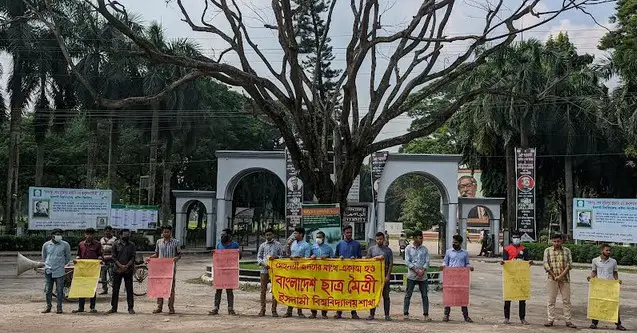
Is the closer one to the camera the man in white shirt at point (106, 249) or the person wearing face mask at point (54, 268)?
the person wearing face mask at point (54, 268)

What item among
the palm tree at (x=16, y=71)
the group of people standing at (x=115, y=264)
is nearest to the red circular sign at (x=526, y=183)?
the group of people standing at (x=115, y=264)

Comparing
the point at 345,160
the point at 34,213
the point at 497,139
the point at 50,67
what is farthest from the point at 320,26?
the point at 497,139

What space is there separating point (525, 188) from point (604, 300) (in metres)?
23.8

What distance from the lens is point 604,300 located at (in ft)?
42.3

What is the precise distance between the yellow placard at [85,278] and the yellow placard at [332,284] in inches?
143

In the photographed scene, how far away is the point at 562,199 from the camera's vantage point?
169 ft

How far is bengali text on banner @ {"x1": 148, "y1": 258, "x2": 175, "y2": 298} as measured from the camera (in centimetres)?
1342

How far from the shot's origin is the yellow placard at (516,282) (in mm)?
13008

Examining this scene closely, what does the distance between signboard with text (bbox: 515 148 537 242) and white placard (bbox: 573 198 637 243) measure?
2.98 meters

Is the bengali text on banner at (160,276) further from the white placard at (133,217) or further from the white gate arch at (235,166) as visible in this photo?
the white placard at (133,217)

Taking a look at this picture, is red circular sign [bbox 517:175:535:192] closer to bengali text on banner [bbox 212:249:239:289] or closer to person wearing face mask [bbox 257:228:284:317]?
person wearing face mask [bbox 257:228:284:317]

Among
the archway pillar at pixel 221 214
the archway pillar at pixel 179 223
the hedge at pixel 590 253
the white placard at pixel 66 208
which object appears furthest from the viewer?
the archway pillar at pixel 179 223

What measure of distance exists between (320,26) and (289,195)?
9.65 m

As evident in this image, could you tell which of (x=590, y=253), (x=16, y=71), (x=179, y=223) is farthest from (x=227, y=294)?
(x=16, y=71)
